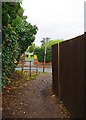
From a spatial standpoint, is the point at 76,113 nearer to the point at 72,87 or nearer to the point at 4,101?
the point at 72,87

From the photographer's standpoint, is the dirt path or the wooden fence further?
the dirt path

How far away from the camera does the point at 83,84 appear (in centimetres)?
662

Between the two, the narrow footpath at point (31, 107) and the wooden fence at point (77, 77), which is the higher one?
the wooden fence at point (77, 77)

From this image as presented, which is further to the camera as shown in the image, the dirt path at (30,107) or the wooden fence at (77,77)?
the dirt path at (30,107)

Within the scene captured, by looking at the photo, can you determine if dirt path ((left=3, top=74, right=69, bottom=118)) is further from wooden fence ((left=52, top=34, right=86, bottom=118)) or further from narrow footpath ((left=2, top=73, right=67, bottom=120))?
wooden fence ((left=52, top=34, right=86, bottom=118))

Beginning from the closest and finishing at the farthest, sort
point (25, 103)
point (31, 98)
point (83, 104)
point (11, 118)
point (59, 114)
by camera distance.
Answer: point (83, 104), point (11, 118), point (59, 114), point (25, 103), point (31, 98)

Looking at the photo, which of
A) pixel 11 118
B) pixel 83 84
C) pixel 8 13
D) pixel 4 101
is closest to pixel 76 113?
pixel 83 84

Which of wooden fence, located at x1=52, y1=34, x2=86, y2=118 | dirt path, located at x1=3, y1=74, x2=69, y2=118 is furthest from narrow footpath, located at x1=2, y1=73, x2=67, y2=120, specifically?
wooden fence, located at x1=52, y1=34, x2=86, y2=118

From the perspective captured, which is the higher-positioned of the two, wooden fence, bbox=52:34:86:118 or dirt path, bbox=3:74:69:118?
wooden fence, bbox=52:34:86:118

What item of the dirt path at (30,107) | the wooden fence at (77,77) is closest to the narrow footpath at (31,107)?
the dirt path at (30,107)

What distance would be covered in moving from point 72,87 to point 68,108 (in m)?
0.82

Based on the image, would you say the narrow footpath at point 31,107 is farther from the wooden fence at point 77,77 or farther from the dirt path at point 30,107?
the wooden fence at point 77,77

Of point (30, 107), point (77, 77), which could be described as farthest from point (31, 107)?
point (77, 77)

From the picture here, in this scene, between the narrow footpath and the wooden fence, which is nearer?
the wooden fence
